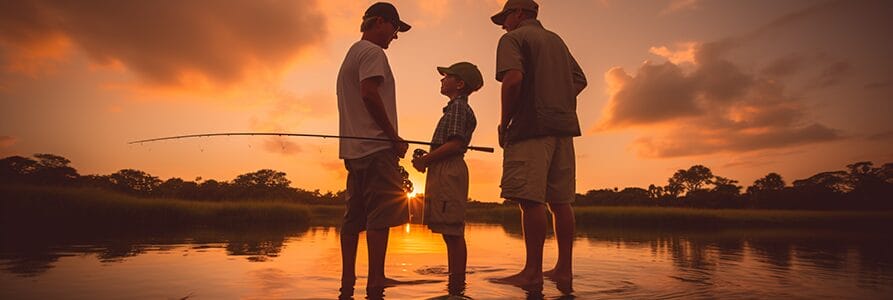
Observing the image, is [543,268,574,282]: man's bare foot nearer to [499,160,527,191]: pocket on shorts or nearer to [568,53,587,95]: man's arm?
[499,160,527,191]: pocket on shorts

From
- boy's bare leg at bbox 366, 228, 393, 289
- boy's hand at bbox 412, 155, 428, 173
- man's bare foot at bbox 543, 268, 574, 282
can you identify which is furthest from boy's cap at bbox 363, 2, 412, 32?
man's bare foot at bbox 543, 268, 574, 282

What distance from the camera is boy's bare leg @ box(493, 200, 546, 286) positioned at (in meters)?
3.85

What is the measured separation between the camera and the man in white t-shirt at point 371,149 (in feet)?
11.9

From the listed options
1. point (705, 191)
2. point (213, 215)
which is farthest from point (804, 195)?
point (213, 215)

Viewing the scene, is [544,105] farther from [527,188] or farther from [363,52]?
[363,52]

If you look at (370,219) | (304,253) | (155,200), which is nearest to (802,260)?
(370,219)

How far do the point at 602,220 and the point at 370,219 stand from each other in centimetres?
2232

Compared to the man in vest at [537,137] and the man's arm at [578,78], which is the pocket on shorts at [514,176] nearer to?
the man in vest at [537,137]

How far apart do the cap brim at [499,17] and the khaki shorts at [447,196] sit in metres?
1.46

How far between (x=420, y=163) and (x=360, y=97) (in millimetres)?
726

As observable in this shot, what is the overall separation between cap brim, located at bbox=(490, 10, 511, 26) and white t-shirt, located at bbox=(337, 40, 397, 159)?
4.40 ft

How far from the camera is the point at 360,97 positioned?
3.86 meters

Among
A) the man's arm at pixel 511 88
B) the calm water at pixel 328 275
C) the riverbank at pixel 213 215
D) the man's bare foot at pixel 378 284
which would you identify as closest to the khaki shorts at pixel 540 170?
the man's arm at pixel 511 88

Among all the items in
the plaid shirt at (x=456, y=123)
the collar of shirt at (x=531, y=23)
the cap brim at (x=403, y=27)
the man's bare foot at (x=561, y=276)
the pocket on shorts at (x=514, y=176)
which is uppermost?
the collar of shirt at (x=531, y=23)
